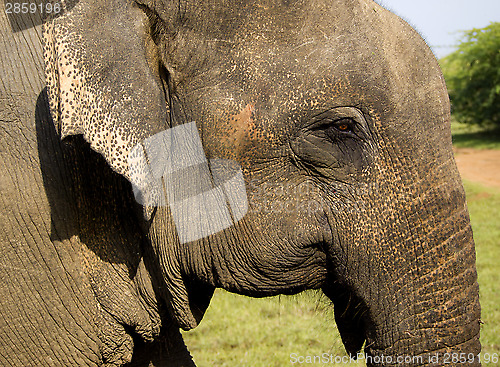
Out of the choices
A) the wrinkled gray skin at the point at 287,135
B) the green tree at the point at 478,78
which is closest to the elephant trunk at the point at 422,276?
the wrinkled gray skin at the point at 287,135

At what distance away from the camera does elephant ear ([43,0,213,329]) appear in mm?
1719

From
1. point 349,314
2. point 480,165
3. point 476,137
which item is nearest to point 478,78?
point 476,137

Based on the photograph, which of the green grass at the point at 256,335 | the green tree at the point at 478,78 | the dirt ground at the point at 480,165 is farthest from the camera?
the green tree at the point at 478,78

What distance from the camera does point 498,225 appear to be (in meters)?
7.41

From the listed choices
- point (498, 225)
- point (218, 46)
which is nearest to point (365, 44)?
point (218, 46)

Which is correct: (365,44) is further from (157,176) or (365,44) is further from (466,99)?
(466,99)

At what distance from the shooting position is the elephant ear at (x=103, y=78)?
67.7 inches

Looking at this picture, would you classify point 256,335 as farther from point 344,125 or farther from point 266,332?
point 344,125

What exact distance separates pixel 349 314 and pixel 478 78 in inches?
621

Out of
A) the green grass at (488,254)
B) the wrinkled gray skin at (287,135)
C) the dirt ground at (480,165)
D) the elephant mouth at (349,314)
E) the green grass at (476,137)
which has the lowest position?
the green grass at (476,137)

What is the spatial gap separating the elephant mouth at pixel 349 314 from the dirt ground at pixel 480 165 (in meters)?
8.73

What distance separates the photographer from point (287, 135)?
1.79 m

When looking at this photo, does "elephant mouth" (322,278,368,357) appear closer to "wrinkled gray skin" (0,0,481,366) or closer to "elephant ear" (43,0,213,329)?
"wrinkled gray skin" (0,0,481,366)

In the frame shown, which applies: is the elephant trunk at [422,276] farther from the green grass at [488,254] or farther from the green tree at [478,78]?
the green tree at [478,78]
